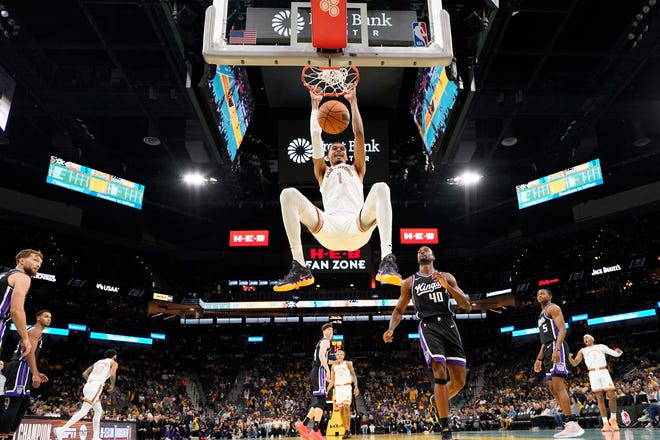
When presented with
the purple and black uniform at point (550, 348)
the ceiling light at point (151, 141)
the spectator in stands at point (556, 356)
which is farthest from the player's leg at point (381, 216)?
the ceiling light at point (151, 141)

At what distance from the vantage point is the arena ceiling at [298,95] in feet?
34.2

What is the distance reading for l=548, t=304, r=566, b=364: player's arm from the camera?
7980 mm

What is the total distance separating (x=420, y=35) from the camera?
5.60 meters

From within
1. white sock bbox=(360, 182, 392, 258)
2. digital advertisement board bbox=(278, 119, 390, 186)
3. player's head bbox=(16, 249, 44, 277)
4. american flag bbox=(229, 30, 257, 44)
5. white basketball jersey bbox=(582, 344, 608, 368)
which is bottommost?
white basketball jersey bbox=(582, 344, 608, 368)

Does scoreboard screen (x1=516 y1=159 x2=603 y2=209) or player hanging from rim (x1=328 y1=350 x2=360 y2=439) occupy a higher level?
scoreboard screen (x1=516 y1=159 x2=603 y2=209)

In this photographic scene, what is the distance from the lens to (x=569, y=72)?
1286 cm

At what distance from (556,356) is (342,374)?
4.95 m

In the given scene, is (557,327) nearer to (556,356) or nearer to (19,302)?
(556,356)

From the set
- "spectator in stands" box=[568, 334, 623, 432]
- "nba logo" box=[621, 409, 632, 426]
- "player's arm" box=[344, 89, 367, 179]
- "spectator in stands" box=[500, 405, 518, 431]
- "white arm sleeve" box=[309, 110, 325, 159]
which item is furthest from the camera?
"spectator in stands" box=[500, 405, 518, 431]

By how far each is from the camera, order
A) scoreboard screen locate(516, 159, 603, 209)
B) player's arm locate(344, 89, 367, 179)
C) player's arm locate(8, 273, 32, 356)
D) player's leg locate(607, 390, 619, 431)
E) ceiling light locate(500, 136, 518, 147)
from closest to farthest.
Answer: player's arm locate(344, 89, 367, 179) → player's arm locate(8, 273, 32, 356) → player's leg locate(607, 390, 619, 431) → ceiling light locate(500, 136, 518, 147) → scoreboard screen locate(516, 159, 603, 209)

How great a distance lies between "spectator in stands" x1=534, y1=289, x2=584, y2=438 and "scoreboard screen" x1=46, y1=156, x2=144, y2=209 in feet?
48.3

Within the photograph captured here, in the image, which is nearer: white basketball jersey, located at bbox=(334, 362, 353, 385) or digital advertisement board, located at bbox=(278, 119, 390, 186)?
digital advertisement board, located at bbox=(278, 119, 390, 186)

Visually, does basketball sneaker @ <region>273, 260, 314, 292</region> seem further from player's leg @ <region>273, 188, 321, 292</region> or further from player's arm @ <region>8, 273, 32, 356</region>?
player's arm @ <region>8, 273, 32, 356</region>

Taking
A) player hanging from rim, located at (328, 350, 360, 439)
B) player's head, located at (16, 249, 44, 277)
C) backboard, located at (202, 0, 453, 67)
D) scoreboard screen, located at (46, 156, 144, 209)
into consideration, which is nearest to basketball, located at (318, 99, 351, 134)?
backboard, located at (202, 0, 453, 67)
